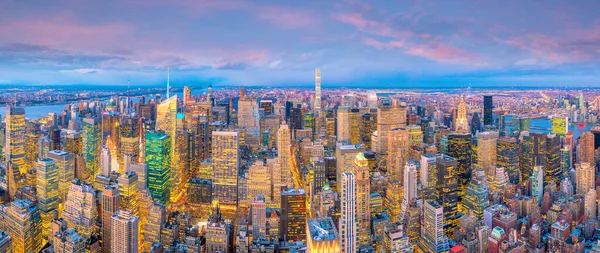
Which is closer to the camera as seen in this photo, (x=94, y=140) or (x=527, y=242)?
(x=527, y=242)

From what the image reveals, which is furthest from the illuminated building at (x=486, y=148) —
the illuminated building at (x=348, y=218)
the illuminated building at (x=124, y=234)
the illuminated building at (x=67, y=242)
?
the illuminated building at (x=67, y=242)

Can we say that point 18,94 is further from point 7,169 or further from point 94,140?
point 94,140

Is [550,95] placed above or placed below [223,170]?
above

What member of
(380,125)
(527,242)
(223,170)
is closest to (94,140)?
(223,170)

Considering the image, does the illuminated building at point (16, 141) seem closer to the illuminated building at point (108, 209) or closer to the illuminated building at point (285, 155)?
the illuminated building at point (108, 209)

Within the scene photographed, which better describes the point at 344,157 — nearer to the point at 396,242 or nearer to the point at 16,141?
the point at 396,242

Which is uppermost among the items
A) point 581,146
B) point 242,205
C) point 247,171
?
point 581,146

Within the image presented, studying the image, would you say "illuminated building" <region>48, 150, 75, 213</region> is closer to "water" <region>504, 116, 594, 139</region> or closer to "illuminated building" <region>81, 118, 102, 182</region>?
"illuminated building" <region>81, 118, 102, 182</region>
